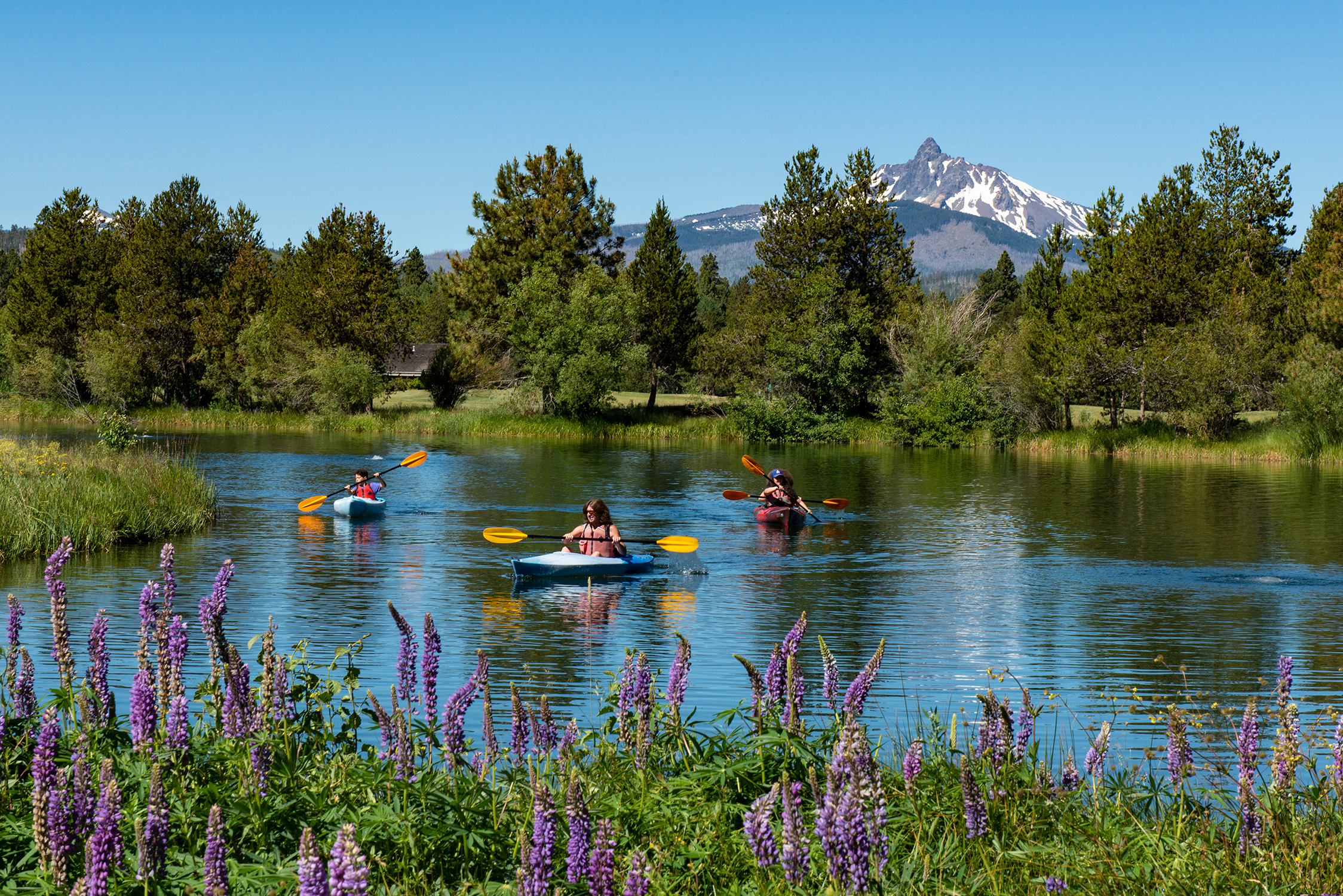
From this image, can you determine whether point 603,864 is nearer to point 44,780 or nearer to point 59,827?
point 59,827

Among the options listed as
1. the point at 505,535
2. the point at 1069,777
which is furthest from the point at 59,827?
the point at 505,535

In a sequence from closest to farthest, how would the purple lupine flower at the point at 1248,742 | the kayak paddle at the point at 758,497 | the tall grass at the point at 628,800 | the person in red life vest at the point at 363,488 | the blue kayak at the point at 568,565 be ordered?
the tall grass at the point at 628,800
the purple lupine flower at the point at 1248,742
the blue kayak at the point at 568,565
the person in red life vest at the point at 363,488
the kayak paddle at the point at 758,497

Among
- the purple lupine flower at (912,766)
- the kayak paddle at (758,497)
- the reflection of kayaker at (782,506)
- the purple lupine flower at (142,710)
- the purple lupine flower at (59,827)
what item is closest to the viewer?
the purple lupine flower at (59,827)

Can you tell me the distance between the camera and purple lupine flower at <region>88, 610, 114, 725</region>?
18.2 ft

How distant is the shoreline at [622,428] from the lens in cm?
5319

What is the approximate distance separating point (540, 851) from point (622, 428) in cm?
6294

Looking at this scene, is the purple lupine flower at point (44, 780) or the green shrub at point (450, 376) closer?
the purple lupine flower at point (44, 780)

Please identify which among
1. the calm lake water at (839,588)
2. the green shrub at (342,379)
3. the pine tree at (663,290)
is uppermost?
the pine tree at (663,290)

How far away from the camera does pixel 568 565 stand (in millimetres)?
19000

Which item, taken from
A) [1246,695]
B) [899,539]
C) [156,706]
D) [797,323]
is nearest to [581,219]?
[797,323]

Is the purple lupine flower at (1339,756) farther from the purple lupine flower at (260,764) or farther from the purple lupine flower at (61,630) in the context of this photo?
the purple lupine flower at (61,630)

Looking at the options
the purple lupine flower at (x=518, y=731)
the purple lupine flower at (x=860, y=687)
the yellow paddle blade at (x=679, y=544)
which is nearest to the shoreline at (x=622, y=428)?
the yellow paddle blade at (x=679, y=544)

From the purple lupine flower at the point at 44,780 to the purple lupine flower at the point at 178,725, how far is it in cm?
46

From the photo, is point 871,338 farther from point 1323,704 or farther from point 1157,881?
point 1157,881
